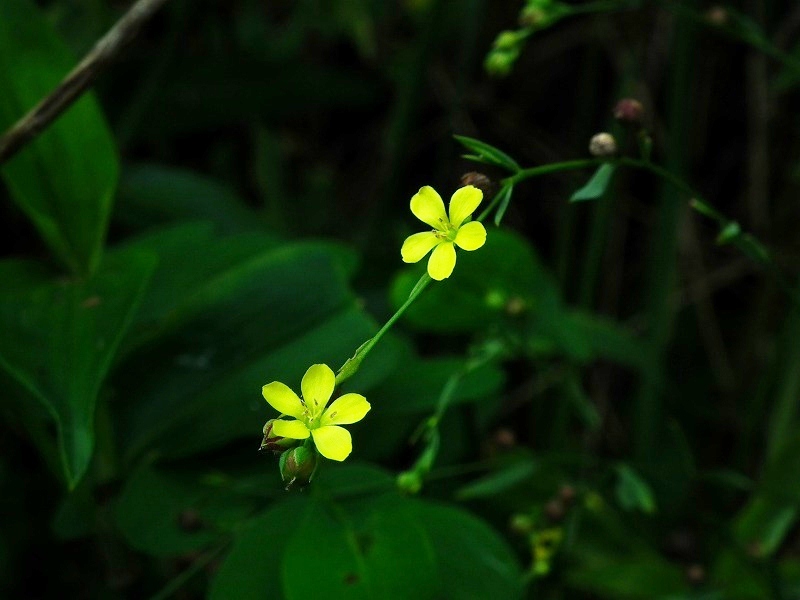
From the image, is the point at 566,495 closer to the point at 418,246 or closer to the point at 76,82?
the point at 418,246

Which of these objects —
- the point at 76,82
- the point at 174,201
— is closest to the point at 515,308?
the point at 76,82

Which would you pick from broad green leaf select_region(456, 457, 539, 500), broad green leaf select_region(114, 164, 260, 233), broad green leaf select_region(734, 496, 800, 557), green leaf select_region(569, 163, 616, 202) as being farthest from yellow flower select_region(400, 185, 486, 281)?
broad green leaf select_region(114, 164, 260, 233)

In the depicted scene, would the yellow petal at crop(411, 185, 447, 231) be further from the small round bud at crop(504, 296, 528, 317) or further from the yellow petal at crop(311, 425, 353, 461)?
the small round bud at crop(504, 296, 528, 317)

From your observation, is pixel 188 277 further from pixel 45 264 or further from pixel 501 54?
pixel 501 54

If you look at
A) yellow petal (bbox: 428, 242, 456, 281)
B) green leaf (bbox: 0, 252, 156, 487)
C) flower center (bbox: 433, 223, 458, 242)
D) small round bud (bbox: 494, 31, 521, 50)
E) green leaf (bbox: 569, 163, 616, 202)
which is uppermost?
small round bud (bbox: 494, 31, 521, 50)

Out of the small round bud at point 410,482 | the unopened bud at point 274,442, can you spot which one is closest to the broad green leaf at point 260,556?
the small round bud at point 410,482

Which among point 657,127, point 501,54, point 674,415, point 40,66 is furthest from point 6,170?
point 657,127
